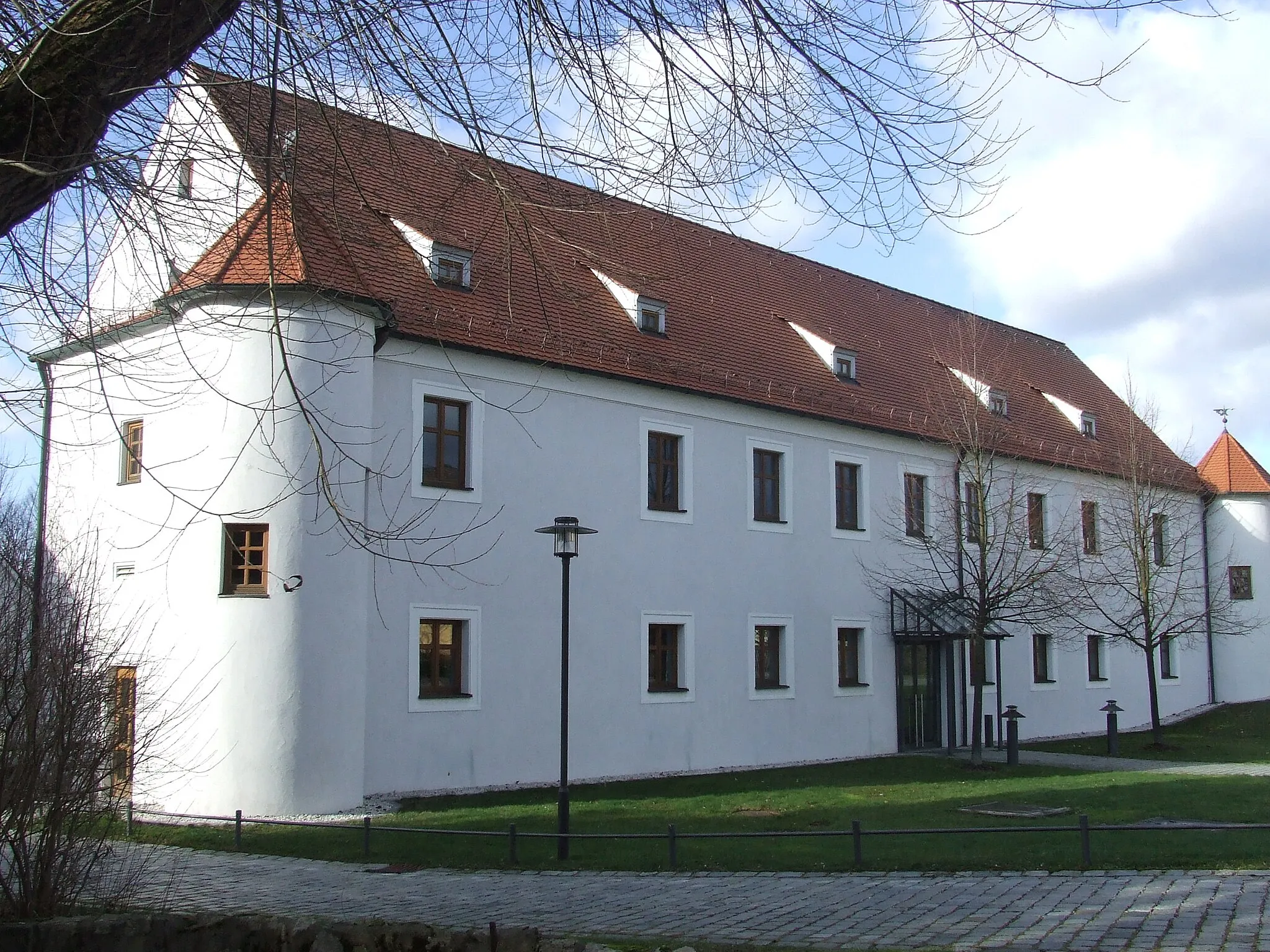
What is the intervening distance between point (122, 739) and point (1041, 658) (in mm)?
26695

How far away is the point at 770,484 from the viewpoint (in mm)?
24656

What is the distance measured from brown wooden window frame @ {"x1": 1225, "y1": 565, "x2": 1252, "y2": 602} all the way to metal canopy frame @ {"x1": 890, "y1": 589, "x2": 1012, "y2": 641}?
15694 mm

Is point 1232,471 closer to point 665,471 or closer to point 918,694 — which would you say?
point 918,694

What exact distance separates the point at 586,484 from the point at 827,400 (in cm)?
721

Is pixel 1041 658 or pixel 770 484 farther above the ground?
pixel 770 484

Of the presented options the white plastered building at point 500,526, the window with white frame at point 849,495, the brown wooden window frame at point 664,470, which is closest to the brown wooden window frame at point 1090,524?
the white plastered building at point 500,526

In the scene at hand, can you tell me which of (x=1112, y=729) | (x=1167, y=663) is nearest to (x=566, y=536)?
(x=1112, y=729)

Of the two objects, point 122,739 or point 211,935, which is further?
point 122,739

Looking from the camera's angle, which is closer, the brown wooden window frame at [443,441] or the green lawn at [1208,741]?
the brown wooden window frame at [443,441]

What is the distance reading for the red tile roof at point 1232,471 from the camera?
39500 mm

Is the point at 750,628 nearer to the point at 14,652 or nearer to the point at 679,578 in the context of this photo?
the point at 679,578

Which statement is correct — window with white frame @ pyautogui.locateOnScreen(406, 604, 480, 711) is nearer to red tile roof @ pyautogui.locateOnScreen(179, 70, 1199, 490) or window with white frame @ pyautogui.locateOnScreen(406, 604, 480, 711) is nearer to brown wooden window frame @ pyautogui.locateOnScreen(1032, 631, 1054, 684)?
red tile roof @ pyautogui.locateOnScreen(179, 70, 1199, 490)

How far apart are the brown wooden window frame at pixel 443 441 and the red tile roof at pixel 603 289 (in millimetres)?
1043

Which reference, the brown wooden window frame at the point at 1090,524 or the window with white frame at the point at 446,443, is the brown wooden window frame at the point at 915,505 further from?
the window with white frame at the point at 446,443
